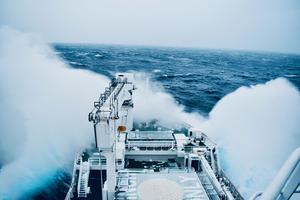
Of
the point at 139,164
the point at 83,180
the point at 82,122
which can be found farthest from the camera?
the point at 82,122

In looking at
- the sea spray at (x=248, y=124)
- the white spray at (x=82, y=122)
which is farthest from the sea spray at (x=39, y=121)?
the sea spray at (x=248, y=124)

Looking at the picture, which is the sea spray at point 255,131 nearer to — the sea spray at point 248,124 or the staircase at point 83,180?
the sea spray at point 248,124

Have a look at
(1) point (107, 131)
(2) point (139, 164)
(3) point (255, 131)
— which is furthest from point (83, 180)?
(3) point (255, 131)

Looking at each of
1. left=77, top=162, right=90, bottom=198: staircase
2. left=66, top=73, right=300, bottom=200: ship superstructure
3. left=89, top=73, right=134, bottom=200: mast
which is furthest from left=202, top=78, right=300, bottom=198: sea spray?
left=77, top=162, right=90, bottom=198: staircase

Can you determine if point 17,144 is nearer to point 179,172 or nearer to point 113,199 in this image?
point 113,199

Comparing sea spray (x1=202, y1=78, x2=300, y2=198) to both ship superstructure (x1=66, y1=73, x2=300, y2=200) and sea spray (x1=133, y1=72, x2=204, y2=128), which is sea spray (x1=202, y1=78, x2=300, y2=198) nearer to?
sea spray (x1=133, y1=72, x2=204, y2=128)

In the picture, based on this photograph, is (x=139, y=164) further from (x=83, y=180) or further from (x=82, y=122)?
(x=82, y=122)
